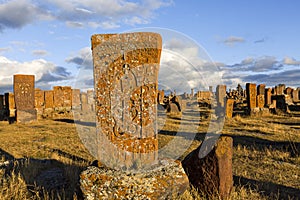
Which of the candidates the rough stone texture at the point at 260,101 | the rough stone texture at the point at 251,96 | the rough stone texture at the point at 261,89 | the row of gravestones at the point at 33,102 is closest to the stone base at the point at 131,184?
the row of gravestones at the point at 33,102

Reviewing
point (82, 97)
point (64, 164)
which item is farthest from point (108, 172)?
point (82, 97)

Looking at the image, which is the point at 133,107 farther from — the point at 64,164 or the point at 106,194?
the point at 64,164

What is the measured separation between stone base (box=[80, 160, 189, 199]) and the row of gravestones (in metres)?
11.9

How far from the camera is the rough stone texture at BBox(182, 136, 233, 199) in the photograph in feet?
12.3

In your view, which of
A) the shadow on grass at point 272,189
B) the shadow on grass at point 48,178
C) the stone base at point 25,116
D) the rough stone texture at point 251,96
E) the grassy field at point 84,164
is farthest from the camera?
the rough stone texture at point 251,96

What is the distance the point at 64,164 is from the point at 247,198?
3.16 meters

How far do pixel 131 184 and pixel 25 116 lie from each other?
12.3 meters

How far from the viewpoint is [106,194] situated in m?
2.98

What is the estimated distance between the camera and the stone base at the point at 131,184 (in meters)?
2.97

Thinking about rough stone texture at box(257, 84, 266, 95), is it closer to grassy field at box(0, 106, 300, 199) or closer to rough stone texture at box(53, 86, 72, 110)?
grassy field at box(0, 106, 300, 199)

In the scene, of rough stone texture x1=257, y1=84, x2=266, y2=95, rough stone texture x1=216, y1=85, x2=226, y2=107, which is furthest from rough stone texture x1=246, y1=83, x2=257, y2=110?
rough stone texture x1=257, y1=84, x2=266, y2=95

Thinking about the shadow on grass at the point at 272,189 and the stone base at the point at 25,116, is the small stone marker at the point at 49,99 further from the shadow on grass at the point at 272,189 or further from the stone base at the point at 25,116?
the shadow on grass at the point at 272,189

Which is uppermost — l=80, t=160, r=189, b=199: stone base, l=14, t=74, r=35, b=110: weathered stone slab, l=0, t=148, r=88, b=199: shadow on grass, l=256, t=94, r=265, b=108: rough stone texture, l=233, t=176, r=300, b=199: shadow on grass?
l=14, t=74, r=35, b=110: weathered stone slab

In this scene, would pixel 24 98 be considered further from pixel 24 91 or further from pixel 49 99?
pixel 49 99
